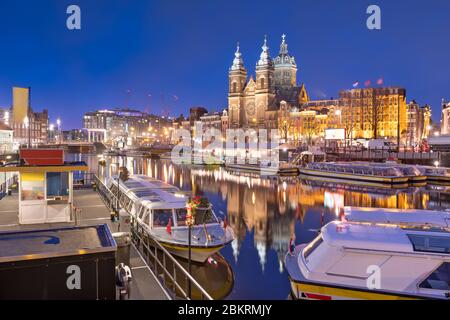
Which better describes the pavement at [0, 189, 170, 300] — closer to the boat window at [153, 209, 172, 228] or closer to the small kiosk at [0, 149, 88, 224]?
the small kiosk at [0, 149, 88, 224]

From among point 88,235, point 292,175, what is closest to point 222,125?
point 292,175

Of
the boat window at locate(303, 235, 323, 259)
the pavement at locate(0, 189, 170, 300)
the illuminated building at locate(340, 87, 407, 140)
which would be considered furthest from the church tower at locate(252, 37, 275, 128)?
the boat window at locate(303, 235, 323, 259)

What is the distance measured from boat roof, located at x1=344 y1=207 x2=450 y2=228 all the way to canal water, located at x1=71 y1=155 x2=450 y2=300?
184 inches

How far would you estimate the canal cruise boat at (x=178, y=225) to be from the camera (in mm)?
A: 17719

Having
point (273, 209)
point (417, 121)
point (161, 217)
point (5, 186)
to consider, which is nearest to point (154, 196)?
point (161, 217)

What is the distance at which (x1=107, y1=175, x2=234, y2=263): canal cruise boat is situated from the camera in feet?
58.1

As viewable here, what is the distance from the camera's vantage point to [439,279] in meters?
12.0

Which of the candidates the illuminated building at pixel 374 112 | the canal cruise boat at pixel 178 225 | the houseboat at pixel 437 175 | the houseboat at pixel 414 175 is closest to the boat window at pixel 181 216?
the canal cruise boat at pixel 178 225

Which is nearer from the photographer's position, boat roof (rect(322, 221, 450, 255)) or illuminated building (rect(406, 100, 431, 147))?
boat roof (rect(322, 221, 450, 255))

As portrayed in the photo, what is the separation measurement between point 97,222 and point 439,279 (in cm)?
1445

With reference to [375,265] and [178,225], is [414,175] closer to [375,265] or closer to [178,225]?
[178,225]

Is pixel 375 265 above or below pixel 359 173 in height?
below

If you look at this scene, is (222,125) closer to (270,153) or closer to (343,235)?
(270,153)
